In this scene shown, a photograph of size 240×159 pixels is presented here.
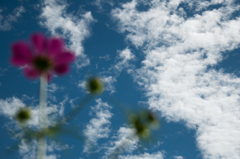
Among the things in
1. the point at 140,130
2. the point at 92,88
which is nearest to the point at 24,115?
the point at 92,88

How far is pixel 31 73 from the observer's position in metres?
0.72

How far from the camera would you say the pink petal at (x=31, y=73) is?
2.30 feet

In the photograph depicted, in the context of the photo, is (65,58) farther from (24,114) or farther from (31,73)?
(24,114)

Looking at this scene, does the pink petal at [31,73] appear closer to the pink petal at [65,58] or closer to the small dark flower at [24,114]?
the pink petal at [65,58]

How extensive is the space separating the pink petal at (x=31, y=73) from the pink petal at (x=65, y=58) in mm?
85

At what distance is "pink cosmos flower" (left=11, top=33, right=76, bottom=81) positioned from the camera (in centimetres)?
68

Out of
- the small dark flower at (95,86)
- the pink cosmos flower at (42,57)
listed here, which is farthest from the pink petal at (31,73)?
the small dark flower at (95,86)

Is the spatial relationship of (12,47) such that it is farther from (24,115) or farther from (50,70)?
(24,115)

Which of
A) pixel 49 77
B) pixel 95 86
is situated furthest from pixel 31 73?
pixel 95 86

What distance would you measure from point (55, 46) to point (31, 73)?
12 cm

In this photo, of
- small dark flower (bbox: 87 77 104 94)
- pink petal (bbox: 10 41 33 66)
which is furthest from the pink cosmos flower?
small dark flower (bbox: 87 77 104 94)

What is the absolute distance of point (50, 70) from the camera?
80cm

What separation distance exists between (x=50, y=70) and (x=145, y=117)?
42 centimetres

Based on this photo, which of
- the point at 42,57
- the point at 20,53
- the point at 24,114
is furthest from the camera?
the point at 24,114
